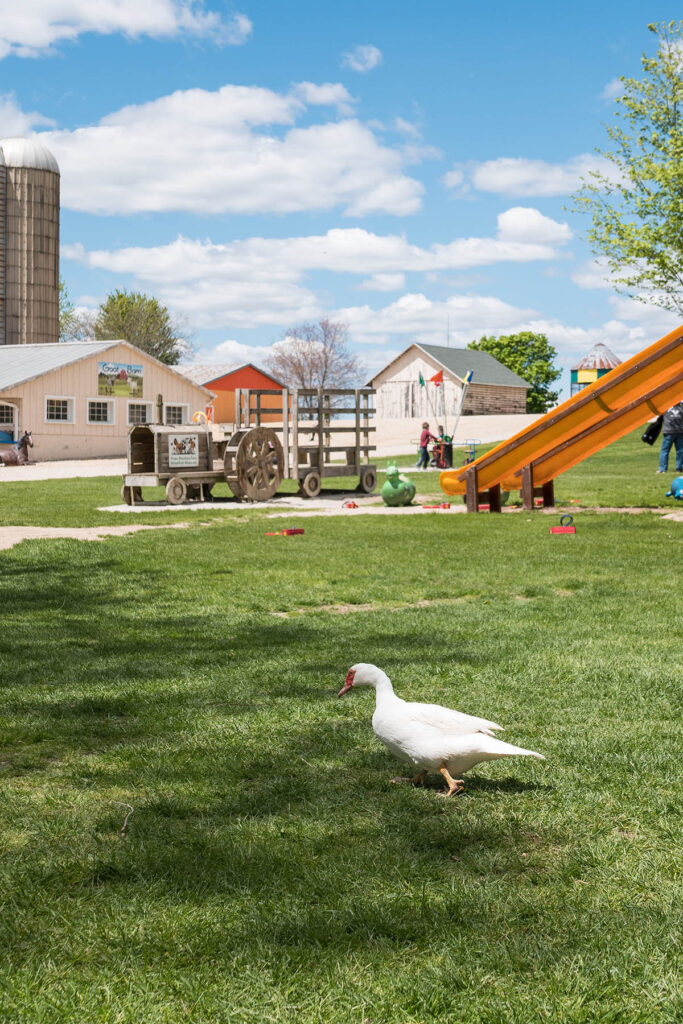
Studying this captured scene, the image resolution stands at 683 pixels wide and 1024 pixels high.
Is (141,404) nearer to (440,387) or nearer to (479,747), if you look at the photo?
(440,387)

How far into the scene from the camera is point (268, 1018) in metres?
2.61

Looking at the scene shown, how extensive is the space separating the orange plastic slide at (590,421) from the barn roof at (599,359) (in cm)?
5011

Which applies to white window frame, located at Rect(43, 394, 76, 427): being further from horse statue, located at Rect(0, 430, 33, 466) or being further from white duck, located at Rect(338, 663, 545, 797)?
white duck, located at Rect(338, 663, 545, 797)

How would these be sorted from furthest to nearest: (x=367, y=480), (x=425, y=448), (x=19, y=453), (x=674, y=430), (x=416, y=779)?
(x=19, y=453)
(x=425, y=448)
(x=674, y=430)
(x=367, y=480)
(x=416, y=779)

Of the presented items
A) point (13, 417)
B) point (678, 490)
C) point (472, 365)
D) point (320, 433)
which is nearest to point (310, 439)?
point (320, 433)

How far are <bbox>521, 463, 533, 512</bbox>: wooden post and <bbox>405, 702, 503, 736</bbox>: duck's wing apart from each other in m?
13.5

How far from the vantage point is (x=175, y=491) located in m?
20.5

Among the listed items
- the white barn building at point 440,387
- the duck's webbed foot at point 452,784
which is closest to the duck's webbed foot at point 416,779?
the duck's webbed foot at point 452,784

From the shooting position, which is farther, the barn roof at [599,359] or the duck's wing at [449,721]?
the barn roof at [599,359]

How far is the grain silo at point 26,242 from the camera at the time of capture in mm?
52719

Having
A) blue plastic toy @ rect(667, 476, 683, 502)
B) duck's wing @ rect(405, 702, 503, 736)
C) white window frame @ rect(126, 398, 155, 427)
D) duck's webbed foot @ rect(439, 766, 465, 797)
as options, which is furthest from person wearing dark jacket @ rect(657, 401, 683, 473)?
white window frame @ rect(126, 398, 155, 427)

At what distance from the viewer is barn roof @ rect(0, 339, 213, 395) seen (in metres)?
39.4

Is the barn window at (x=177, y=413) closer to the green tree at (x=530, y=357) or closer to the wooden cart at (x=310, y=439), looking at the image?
the wooden cart at (x=310, y=439)

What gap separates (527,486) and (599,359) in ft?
171
